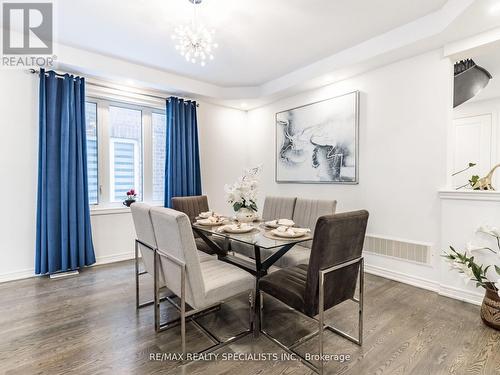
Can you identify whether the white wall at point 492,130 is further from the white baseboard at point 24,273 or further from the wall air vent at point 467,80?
the white baseboard at point 24,273

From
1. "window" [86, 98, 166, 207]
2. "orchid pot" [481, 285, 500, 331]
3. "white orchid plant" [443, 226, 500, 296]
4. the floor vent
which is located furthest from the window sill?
"orchid pot" [481, 285, 500, 331]

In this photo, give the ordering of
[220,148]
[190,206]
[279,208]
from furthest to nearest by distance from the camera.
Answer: [220,148]
[190,206]
[279,208]

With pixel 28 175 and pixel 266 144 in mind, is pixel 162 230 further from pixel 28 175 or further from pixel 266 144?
pixel 266 144

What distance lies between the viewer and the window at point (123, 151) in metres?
3.70

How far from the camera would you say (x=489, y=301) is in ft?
6.84

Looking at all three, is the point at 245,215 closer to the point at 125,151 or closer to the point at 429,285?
the point at 429,285

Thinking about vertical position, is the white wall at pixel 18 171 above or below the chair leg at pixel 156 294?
above

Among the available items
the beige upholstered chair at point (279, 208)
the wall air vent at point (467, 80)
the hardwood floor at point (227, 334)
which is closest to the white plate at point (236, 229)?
the hardwood floor at point (227, 334)

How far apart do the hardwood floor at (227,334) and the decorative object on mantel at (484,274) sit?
0.40ft

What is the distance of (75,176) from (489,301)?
4427 mm

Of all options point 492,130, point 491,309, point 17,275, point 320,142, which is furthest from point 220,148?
point 492,130

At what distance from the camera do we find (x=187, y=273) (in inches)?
65.5

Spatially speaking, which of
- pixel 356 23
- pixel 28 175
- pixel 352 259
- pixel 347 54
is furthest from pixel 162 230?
pixel 347 54

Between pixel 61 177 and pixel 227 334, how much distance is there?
2.74 meters
